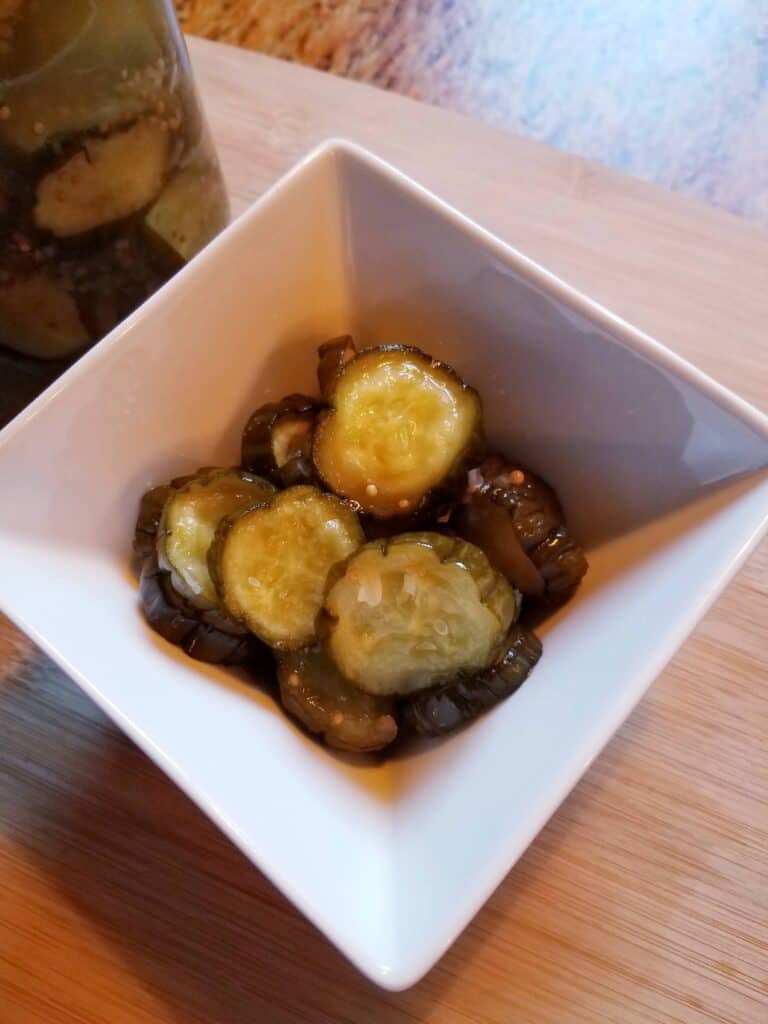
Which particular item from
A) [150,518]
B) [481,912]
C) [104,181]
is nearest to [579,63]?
[104,181]

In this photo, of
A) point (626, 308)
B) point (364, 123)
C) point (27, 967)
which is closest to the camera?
point (27, 967)

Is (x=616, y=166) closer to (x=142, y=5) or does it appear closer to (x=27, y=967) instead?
(x=142, y=5)

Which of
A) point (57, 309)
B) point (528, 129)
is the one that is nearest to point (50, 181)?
point (57, 309)

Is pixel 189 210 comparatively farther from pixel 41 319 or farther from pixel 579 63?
pixel 579 63

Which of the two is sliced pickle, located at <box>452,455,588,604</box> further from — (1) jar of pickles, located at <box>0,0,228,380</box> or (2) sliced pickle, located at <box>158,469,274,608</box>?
Result: (1) jar of pickles, located at <box>0,0,228,380</box>

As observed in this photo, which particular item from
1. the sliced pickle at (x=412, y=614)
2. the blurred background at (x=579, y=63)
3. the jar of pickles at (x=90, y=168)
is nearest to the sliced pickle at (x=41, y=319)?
the jar of pickles at (x=90, y=168)

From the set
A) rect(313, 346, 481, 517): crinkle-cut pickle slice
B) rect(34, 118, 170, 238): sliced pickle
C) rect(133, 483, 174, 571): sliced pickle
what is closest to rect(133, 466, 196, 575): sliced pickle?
rect(133, 483, 174, 571): sliced pickle
